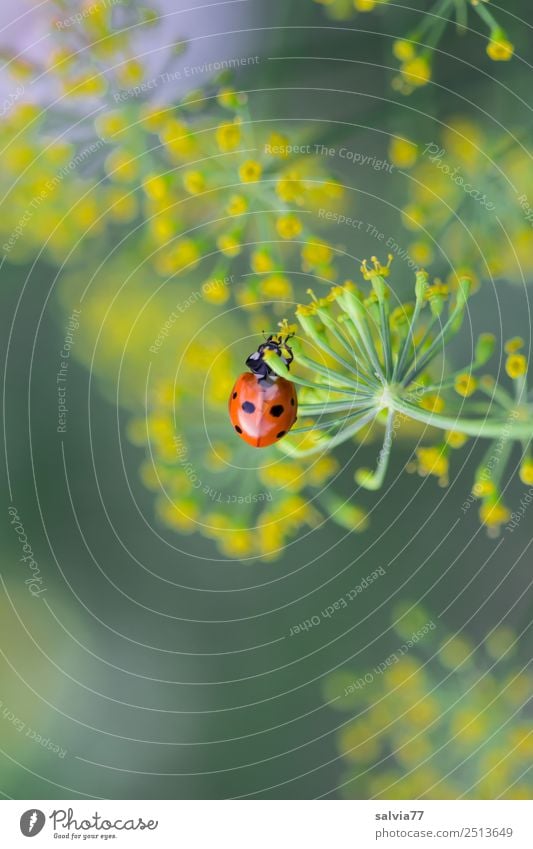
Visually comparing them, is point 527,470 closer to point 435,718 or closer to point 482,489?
point 482,489

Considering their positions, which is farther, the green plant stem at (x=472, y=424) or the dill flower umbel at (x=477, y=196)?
the dill flower umbel at (x=477, y=196)

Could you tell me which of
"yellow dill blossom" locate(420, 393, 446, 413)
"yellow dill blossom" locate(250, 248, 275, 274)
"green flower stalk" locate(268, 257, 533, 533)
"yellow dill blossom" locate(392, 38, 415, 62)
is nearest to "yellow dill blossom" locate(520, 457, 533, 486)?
"green flower stalk" locate(268, 257, 533, 533)

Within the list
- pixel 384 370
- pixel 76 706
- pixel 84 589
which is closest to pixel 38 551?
pixel 84 589

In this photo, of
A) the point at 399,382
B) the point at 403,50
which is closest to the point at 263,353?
the point at 399,382

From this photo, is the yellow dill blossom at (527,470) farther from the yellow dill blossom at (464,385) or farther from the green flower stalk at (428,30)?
the green flower stalk at (428,30)

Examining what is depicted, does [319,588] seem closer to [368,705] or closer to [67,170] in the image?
[368,705]

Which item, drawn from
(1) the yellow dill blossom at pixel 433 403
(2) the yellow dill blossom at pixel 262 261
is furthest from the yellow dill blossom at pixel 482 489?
(2) the yellow dill blossom at pixel 262 261

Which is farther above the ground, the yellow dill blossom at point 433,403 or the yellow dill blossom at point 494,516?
the yellow dill blossom at point 433,403
